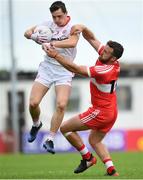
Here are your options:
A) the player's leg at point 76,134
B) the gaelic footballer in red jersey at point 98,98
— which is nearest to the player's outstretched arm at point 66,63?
the gaelic footballer in red jersey at point 98,98

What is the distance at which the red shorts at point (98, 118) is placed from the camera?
18.4 m

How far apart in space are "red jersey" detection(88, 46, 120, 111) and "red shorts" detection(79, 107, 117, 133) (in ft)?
0.29

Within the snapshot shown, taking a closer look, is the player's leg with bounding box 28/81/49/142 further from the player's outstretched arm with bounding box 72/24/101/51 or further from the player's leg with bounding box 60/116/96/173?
the player's outstretched arm with bounding box 72/24/101/51

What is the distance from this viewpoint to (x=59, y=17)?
738 inches

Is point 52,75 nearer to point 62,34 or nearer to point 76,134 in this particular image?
point 62,34

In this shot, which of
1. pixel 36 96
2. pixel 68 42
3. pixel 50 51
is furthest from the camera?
pixel 36 96

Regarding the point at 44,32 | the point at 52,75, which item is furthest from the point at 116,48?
the point at 52,75

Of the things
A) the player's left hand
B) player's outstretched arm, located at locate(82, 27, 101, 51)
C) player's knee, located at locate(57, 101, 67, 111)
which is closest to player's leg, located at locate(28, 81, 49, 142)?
player's knee, located at locate(57, 101, 67, 111)

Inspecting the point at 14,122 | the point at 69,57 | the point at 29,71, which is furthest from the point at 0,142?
the point at 69,57

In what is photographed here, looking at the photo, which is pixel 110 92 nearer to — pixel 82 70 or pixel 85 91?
pixel 82 70

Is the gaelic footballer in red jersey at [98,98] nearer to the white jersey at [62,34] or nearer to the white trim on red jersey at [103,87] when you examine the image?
the white trim on red jersey at [103,87]

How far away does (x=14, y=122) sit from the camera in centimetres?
3900

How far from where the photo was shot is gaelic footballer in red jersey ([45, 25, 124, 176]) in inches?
704

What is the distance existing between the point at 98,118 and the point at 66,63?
50.8 inches
